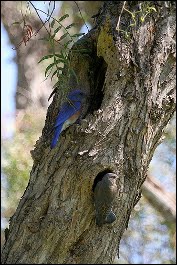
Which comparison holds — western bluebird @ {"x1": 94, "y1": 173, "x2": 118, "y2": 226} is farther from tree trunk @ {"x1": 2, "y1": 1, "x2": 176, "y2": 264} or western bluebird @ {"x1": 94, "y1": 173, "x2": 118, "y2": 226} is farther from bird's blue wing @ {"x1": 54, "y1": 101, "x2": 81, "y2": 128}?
bird's blue wing @ {"x1": 54, "y1": 101, "x2": 81, "y2": 128}

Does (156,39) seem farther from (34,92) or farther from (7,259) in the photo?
(34,92)

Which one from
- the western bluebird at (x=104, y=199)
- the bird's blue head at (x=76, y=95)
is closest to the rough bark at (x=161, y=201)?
the bird's blue head at (x=76, y=95)

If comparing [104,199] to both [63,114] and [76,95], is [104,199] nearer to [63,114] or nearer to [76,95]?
[63,114]

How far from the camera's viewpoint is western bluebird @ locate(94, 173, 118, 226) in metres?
3.14

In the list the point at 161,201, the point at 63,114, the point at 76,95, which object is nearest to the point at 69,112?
the point at 63,114

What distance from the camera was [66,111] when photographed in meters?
3.56

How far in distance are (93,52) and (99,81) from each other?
0.21 meters

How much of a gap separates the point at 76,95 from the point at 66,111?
0.12 m

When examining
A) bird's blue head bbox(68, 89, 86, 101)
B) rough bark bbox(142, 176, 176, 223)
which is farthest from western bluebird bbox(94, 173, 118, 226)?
rough bark bbox(142, 176, 176, 223)

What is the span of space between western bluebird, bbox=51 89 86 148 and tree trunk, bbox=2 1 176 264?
0.04 m

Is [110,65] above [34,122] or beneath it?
beneath

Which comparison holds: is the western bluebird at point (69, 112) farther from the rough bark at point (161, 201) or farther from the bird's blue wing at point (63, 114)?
the rough bark at point (161, 201)

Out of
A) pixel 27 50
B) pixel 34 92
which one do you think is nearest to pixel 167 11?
pixel 34 92

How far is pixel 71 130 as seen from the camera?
3.38m
